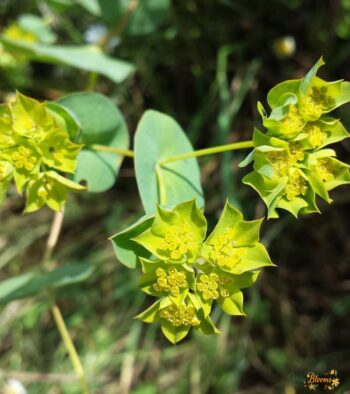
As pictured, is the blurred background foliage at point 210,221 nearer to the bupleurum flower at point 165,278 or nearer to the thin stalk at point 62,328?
the thin stalk at point 62,328

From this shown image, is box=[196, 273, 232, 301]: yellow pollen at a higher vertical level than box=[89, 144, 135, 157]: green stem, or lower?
lower

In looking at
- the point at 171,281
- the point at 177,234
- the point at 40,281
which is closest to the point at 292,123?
the point at 177,234

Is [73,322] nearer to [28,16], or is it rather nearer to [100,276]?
[100,276]

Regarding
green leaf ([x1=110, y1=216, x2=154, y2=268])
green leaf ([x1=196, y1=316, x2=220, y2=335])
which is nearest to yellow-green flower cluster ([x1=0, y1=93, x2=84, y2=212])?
green leaf ([x1=110, y1=216, x2=154, y2=268])

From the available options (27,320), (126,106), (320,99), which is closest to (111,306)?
(27,320)

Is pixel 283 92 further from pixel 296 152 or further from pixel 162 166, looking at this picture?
pixel 162 166

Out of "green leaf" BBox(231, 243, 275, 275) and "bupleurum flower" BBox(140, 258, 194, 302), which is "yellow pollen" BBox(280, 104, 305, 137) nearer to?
"green leaf" BBox(231, 243, 275, 275)

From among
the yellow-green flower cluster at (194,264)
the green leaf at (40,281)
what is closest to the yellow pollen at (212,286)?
the yellow-green flower cluster at (194,264)
